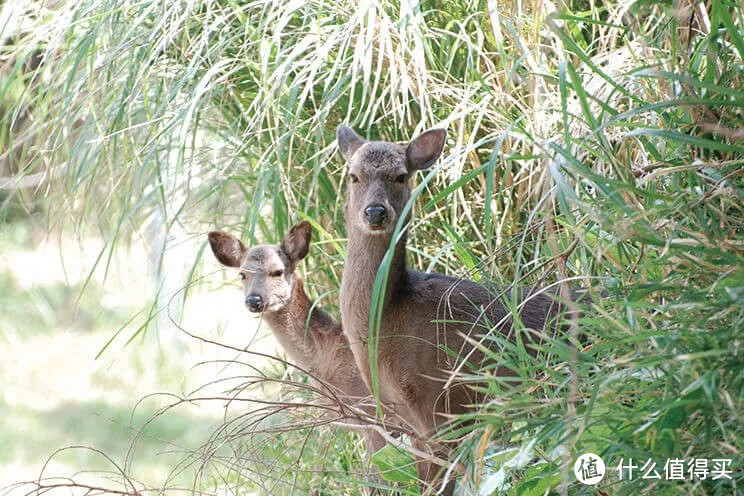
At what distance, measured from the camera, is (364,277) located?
3.06 m

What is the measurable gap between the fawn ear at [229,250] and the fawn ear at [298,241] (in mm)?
180

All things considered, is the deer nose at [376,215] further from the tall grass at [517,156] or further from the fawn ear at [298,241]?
the fawn ear at [298,241]

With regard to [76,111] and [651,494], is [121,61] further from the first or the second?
[651,494]

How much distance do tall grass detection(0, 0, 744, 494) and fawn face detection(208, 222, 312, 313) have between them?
0.16 meters

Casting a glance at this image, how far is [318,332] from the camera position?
372cm

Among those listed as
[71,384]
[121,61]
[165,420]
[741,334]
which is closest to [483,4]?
[121,61]

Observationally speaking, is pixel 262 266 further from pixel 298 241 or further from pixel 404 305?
pixel 404 305

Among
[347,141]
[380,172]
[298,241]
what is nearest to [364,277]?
[380,172]

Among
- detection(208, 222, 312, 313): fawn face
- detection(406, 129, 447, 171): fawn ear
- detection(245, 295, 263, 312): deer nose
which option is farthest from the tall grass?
detection(245, 295, 263, 312): deer nose

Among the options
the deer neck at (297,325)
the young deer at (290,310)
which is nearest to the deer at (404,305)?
the young deer at (290,310)

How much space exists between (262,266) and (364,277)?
2.33 ft

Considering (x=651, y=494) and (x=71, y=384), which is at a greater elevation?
(x=651, y=494)

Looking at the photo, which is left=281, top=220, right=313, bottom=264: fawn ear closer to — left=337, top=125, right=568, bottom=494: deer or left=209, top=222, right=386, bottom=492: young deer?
left=209, top=222, right=386, bottom=492: young deer

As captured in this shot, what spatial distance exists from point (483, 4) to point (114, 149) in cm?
118
